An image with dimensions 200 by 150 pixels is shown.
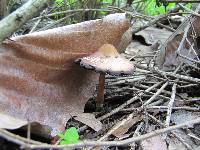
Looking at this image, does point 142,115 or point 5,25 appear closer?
point 5,25

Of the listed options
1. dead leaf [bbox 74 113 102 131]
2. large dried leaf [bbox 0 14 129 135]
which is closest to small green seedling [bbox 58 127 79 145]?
large dried leaf [bbox 0 14 129 135]

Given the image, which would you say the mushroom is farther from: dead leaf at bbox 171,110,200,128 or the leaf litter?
dead leaf at bbox 171,110,200,128

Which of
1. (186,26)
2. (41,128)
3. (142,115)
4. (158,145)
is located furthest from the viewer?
(186,26)

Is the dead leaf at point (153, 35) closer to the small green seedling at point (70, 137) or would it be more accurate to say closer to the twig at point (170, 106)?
the twig at point (170, 106)

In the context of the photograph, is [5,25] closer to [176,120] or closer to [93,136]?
[93,136]

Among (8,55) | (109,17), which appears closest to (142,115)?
(109,17)

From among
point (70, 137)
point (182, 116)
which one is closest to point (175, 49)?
point (182, 116)

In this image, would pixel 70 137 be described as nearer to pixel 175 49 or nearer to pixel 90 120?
pixel 90 120
